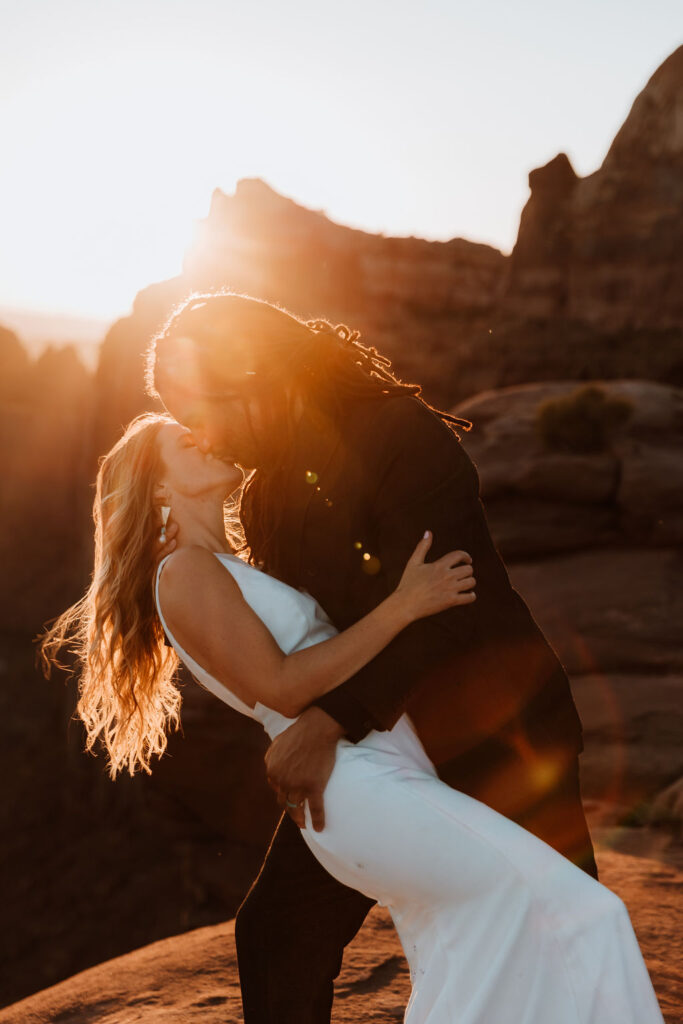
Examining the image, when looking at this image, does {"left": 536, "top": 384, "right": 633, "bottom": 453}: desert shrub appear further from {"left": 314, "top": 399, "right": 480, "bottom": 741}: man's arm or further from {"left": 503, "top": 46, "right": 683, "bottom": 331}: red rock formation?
{"left": 503, "top": 46, "right": 683, "bottom": 331}: red rock formation

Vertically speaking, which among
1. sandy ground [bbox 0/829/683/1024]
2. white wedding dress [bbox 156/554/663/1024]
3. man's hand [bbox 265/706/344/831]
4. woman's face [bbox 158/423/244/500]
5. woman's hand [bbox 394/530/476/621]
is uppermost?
woman's face [bbox 158/423/244/500]

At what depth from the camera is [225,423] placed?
191cm

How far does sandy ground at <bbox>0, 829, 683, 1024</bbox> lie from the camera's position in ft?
9.62

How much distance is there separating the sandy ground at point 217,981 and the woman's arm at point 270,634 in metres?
1.71

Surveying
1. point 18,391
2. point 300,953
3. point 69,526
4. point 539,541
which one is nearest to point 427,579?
point 300,953

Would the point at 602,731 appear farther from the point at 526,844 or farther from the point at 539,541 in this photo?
the point at 526,844

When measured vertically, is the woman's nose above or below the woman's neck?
above

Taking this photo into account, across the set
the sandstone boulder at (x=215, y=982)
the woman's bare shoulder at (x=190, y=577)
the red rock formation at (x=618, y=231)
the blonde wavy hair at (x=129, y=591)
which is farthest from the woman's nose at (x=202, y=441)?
the red rock formation at (x=618, y=231)

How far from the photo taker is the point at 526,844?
153 cm

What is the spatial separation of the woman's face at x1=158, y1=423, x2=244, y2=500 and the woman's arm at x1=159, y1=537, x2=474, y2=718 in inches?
10.5

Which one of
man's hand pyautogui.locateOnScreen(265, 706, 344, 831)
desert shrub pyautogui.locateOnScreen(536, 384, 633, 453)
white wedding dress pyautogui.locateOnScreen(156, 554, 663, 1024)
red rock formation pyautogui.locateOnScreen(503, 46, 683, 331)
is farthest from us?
red rock formation pyautogui.locateOnScreen(503, 46, 683, 331)

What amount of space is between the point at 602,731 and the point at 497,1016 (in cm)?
813

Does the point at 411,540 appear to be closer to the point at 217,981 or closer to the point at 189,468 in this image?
the point at 189,468

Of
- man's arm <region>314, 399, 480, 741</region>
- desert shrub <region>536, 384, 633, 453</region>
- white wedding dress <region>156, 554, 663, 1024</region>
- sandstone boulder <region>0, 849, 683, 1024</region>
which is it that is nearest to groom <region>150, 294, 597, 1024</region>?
man's arm <region>314, 399, 480, 741</region>
